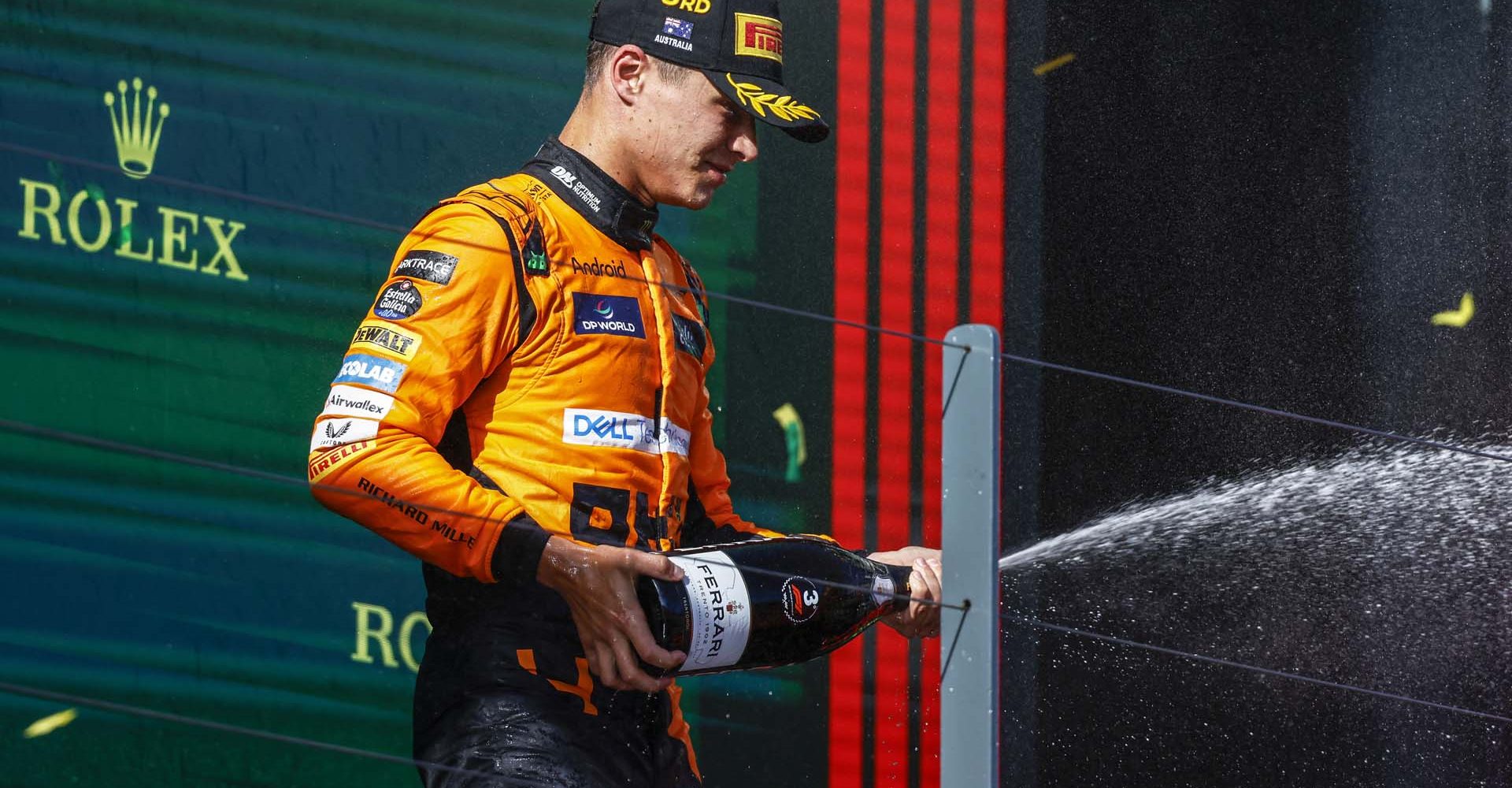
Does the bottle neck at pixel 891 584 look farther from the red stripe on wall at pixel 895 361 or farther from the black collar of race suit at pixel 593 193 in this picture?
the red stripe on wall at pixel 895 361

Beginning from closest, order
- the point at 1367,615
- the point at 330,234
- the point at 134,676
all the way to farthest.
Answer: the point at 134,676 → the point at 330,234 → the point at 1367,615

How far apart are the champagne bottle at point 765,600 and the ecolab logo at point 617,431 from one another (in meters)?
0.15

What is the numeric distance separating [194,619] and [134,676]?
0.37 feet

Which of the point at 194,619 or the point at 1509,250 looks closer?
the point at 194,619

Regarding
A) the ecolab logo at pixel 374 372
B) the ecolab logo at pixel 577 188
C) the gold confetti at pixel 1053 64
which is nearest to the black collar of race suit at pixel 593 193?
the ecolab logo at pixel 577 188

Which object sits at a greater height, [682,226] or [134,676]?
[682,226]

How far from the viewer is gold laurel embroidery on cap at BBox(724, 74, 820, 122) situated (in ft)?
6.93

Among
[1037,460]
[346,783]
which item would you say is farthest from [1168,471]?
[346,783]

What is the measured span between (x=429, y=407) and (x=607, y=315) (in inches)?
9.2

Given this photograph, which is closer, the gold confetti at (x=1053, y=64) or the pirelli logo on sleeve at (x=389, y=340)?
the pirelli logo on sleeve at (x=389, y=340)

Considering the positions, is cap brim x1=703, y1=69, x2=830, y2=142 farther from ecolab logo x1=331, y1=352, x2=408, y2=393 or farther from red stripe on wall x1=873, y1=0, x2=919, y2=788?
red stripe on wall x1=873, y1=0, x2=919, y2=788

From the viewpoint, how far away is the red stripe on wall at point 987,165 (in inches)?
134

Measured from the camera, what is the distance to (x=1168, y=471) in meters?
3.59

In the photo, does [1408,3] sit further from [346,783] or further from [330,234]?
[346,783]
